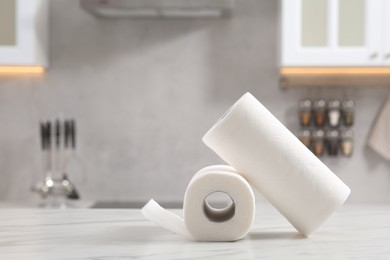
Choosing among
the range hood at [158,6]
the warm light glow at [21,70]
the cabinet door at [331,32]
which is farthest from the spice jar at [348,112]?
the warm light glow at [21,70]

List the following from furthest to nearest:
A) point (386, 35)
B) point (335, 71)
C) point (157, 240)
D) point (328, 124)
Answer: point (328, 124)
point (335, 71)
point (386, 35)
point (157, 240)

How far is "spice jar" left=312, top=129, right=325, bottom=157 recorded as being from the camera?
3346mm

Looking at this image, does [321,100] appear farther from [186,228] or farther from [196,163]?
[186,228]

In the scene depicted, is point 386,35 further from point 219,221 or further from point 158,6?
point 219,221

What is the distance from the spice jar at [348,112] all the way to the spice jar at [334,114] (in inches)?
1.0

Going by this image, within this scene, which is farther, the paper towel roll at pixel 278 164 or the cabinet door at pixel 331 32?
the cabinet door at pixel 331 32

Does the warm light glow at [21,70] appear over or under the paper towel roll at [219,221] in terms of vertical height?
over

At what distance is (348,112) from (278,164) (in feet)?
7.17

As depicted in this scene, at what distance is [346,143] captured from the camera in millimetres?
3330

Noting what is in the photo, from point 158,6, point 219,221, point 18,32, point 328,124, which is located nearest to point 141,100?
point 158,6

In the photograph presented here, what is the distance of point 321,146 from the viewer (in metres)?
3.36

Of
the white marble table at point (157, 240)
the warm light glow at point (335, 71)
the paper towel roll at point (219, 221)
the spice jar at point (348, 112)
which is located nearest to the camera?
the white marble table at point (157, 240)

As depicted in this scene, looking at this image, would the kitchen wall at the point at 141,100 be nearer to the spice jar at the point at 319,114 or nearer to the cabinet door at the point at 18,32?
the spice jar at the point at 319,114

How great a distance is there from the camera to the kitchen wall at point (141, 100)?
3.37 metres
